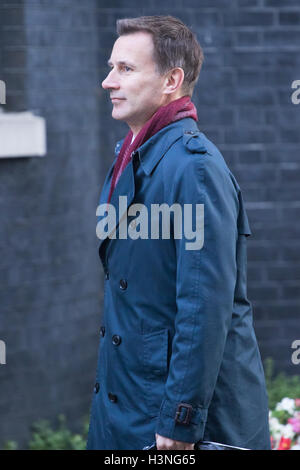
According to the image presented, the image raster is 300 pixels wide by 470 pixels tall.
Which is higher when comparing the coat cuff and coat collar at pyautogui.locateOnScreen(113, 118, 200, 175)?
coat collar at pyautogui.locateOnScreen(113, 118, 200, 175)

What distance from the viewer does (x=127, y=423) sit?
2529mm

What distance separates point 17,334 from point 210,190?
108 inches

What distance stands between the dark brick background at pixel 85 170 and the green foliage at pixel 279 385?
87 millimetres

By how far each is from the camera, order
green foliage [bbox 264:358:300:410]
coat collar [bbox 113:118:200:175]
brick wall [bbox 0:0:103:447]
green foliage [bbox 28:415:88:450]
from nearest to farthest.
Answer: coat collar [bbox 113:118:200:175], brick wall [bbox 0:0:103:447], green foliage [bbox 28:415:88:450], green foliage [bbox 264:358:300:410]

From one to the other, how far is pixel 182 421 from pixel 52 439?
2.80 m

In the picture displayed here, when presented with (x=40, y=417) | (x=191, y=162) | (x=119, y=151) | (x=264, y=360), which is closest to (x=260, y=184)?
(x=264, y=360)

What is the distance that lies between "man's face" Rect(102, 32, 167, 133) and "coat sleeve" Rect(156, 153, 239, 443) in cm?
35

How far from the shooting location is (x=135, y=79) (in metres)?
2.55

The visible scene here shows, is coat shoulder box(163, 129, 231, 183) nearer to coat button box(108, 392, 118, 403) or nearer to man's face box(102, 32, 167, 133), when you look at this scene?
man's face box(102, 32, 167, 133)

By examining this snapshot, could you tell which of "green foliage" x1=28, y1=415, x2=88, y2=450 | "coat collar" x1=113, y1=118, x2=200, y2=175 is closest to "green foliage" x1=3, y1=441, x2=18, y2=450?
"green foliage" x1=28, y1=415, x2=88, y2=450

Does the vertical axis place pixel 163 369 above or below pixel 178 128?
below

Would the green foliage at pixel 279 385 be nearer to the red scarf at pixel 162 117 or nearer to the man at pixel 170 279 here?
the man at pixel 170 279

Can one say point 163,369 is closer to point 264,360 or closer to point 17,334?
point 17,334

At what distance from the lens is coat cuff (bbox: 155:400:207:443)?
7.47ft
